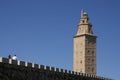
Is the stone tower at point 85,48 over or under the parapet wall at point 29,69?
over

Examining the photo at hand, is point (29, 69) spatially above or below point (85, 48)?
below

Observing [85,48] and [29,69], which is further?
[85,48]

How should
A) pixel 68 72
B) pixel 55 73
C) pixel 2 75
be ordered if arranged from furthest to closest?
pixel 68 72
pixel 55 73
pixel 2 75

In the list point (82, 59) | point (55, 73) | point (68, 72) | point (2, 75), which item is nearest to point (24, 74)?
point (2, 75)

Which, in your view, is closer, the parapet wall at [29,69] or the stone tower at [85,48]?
the parapet wall at [29,69]

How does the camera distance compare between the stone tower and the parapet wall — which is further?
the stone tower

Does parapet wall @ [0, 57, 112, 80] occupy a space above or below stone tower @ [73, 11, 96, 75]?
below

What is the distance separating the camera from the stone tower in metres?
60.6

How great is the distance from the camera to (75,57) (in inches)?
2456

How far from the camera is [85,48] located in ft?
202

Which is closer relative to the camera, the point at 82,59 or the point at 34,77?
the point at 34,77

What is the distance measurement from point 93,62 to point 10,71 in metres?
36.1

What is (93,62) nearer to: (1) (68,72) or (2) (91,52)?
(2) (91,52)

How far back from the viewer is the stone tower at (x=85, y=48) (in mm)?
60562
